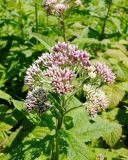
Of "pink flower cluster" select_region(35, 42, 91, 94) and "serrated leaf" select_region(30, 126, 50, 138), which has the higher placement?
"pink flower cluster" select_region(35, 42, 91, 94)

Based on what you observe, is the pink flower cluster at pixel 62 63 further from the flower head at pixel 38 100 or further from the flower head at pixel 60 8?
the flower head at pixel 60 8

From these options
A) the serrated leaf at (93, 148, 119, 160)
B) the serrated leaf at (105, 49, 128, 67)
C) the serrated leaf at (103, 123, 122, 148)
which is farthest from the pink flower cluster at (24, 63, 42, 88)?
the serrated leaf at (105, 49, 128, 67)

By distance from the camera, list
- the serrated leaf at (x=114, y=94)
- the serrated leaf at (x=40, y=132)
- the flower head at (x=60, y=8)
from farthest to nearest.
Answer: the serrated leaf at (x=114, y=94), the flower head at (x=60, y=8), the serrated leaf at (x=40, y=132)

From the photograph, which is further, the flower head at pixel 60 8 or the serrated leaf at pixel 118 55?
the serrated leaf at pixel 118 55

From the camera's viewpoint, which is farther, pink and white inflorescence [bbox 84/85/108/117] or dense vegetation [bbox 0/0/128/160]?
dense vegetation [bbox 0/0/128/160]

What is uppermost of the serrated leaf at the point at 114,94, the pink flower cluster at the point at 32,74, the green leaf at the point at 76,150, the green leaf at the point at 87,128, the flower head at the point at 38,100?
the pink flower cluster at the point at 32,74

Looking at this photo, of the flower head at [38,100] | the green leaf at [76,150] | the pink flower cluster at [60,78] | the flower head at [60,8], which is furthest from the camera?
the flower head at [60,8]

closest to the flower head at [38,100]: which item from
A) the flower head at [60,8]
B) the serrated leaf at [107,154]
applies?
the serrated leaf at [107,154]

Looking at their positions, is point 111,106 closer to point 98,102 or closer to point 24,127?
point 24,127

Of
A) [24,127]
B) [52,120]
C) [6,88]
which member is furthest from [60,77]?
[6,88]

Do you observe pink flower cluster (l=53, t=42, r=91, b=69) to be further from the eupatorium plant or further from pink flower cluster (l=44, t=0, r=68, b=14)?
pink flower cluster (l=44, t=0, r=68, b=14)
